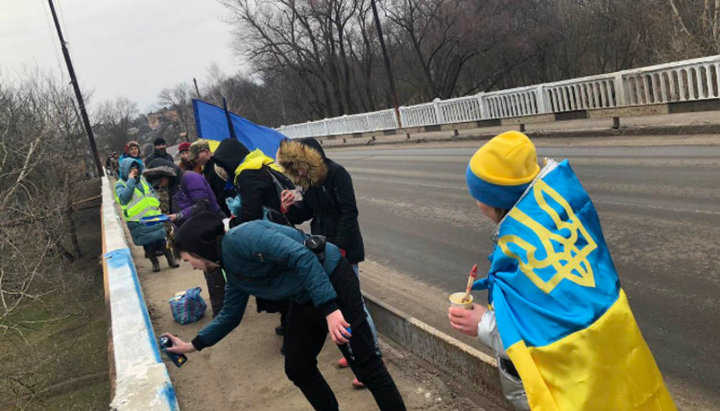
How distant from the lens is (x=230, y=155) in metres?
4.76

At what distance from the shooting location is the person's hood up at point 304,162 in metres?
3.89

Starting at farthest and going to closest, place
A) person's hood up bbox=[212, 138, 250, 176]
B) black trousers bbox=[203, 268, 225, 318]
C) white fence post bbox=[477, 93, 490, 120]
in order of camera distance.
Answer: white fence post bbox=[477, 93, 490, 120] < black trousers bbox=[203, 268, 225, 318] < person's hood up bbox=[212, 138, 250, 176]

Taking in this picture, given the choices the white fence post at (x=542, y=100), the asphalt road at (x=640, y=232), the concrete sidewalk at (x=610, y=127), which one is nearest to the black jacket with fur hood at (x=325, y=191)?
the asphalt road at (x=640, y=232)

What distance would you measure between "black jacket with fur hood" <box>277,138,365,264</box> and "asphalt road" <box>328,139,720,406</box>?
2454 millimetres

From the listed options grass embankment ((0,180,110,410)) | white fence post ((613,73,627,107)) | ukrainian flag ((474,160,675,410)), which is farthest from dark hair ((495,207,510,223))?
white fence post ((613,73,627,107))

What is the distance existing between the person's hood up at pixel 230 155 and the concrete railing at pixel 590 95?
12036mm

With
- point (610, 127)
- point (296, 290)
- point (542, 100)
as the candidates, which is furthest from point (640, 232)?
point (542, 100)

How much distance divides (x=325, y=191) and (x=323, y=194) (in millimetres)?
31

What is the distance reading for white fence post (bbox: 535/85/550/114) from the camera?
60.5ft

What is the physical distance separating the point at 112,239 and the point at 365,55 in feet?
130

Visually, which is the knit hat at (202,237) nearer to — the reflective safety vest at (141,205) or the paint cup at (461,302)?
the paint cup at (461,302)

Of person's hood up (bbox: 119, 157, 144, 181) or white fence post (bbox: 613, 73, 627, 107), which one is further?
white fence post (bbox: 613, 73, 627, 107)

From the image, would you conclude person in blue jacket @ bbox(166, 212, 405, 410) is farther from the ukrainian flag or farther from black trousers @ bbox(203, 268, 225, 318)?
black trousers @ bbox(203, 268, 225, 318)

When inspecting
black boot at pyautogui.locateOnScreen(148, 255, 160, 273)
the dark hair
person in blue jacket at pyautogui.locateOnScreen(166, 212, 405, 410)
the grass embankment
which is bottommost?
the grass embankment
